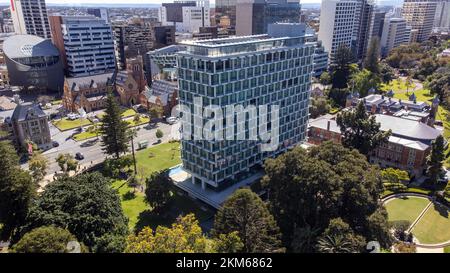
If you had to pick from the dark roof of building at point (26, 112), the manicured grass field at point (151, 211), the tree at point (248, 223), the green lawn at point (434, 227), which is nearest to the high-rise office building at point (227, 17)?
the dark roof of building at point (26, 112)

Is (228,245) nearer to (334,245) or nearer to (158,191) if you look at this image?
(334,245)

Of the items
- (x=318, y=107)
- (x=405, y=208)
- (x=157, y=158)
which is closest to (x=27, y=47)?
(x=157, y=158)

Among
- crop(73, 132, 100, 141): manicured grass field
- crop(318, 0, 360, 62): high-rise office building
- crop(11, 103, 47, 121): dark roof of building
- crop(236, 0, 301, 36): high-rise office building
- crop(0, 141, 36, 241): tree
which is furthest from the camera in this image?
crop(318, 0, 360, 62): high-rise office building

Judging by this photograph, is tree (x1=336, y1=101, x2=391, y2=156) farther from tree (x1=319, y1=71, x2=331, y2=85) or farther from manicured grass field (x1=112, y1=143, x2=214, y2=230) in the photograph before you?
tree (x1=319, y1=71, x2=331, y2=85)

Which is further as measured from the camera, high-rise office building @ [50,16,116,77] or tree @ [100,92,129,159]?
high-rise office building @ [50,16,116,77]

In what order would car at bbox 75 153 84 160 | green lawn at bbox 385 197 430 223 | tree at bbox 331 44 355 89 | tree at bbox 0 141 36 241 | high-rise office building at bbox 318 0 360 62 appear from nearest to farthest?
1. tree at bbox 0 141 36 241
2. green lawn at bbox 385 197 430 223
3. car at bbox 75 153 84 160
4. tree at bbox 331 44 355 89
5. high-rise office building at bbox 318 0 360 62

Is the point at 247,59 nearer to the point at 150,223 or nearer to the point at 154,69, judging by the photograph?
the point at 150,223

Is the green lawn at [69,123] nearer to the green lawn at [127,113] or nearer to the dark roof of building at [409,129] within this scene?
the green lawn at [127,113]

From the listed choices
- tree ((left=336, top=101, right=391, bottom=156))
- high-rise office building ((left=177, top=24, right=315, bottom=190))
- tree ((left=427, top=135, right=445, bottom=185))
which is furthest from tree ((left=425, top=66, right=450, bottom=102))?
high-rise office building ((left=177, top=24, right=315, bottom=190))
